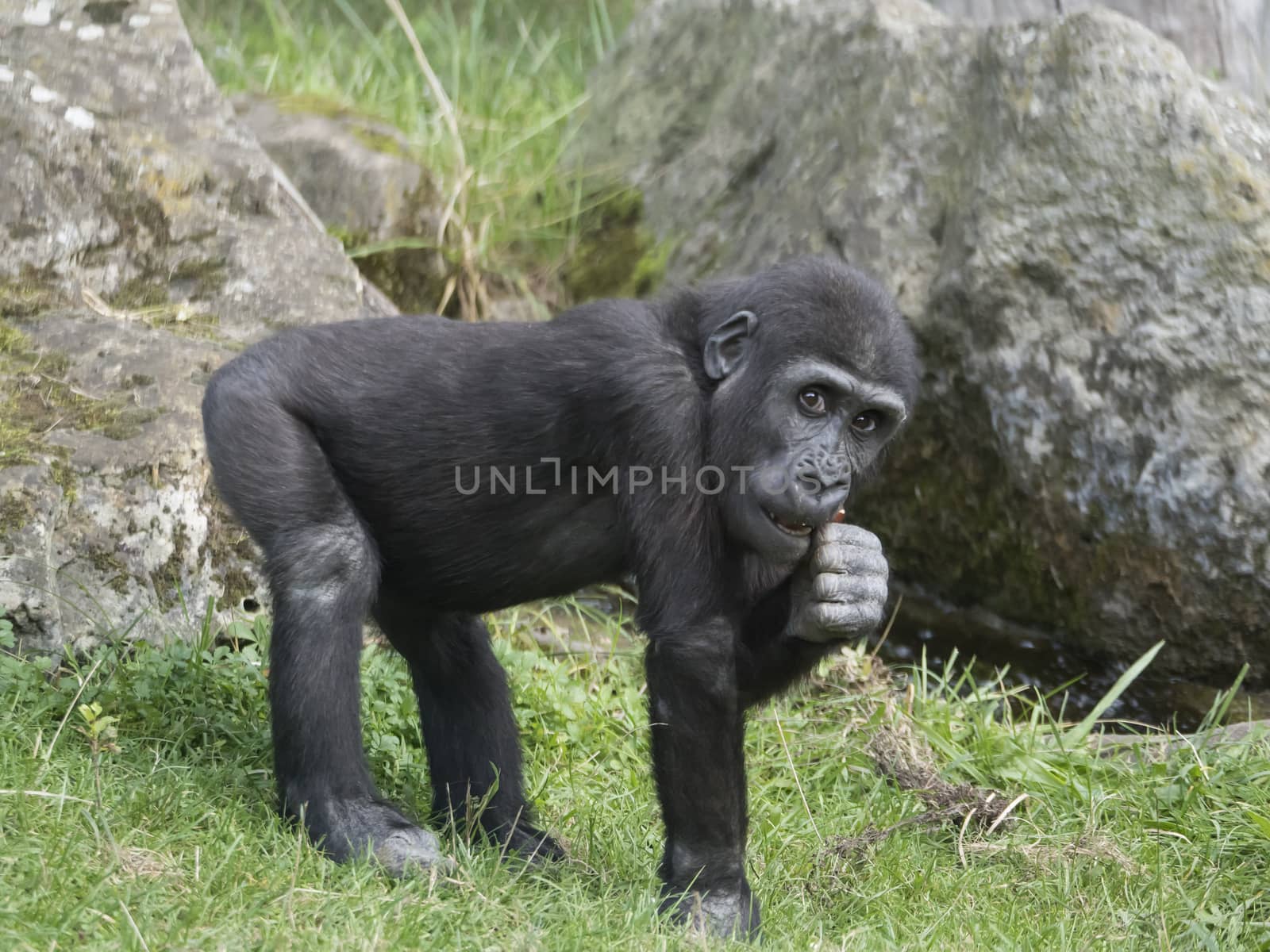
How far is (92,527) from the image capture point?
4566mm

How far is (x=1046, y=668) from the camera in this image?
6215mm

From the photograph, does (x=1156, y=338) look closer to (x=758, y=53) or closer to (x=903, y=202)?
(x=903, y=202)

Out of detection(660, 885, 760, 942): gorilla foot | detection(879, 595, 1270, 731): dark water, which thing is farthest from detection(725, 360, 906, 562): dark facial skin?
detection(879, 595, 1270, 731): dark water

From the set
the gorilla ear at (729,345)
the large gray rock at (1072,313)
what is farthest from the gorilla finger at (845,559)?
the large gray rock at (1072,313)

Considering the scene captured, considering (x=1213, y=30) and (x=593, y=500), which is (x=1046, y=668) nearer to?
(x=593, y=500)

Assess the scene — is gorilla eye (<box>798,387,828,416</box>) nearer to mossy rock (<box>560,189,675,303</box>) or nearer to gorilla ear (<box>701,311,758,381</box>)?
gorilla ear (<box>701,311,758,381</box>)

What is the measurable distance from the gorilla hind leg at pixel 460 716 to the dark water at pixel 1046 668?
1988 mm

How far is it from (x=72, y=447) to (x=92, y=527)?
30 centimetres

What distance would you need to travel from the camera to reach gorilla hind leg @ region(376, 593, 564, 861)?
4.25m

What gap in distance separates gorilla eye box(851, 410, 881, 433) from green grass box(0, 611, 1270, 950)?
48.1 inches

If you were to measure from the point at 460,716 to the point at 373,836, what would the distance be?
685 millimetres

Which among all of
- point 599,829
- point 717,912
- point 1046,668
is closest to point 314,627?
point 599,829

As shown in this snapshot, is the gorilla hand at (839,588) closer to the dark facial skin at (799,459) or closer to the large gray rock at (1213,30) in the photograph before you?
the dark facial skin at (799,459)

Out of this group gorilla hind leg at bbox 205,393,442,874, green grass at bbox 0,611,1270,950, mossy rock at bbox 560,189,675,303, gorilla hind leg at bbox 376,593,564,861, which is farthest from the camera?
mossy rock at bbox 560,189,675,303
